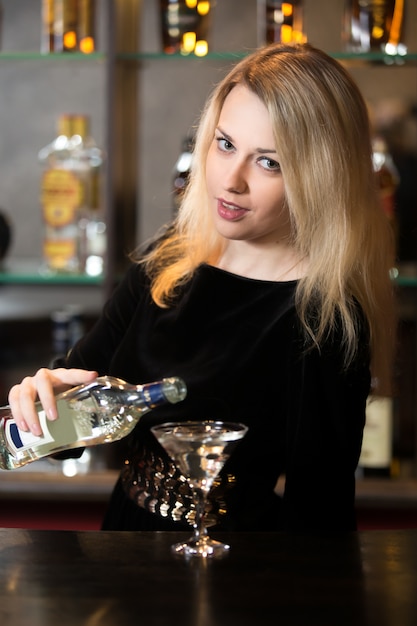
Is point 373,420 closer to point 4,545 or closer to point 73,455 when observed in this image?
point 73,455

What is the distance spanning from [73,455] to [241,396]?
28 cm

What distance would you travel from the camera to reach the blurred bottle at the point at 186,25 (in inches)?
93.8

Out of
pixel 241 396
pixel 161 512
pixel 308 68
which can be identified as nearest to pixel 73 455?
pixel 161 512

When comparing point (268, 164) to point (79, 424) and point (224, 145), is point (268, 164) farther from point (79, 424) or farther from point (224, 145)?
point (79, 424)

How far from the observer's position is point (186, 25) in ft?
7.84

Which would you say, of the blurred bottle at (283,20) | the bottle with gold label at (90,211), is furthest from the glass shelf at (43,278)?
the blurred bottle at (283,20)

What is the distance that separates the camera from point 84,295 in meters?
2.86

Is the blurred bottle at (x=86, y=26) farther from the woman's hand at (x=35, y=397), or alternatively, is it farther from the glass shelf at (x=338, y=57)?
the woman's hand at (x=35, y=397)

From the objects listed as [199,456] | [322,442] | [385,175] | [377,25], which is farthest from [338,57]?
[199,456]

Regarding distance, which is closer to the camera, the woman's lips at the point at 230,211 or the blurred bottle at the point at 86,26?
the woman's lips at the point at 230,211

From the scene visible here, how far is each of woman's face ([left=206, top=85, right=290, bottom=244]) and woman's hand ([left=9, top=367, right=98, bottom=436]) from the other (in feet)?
1.06

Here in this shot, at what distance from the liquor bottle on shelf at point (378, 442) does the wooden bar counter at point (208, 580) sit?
1.18 meters

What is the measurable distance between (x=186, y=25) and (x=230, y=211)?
106cm

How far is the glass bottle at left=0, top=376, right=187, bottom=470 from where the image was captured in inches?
50.5
